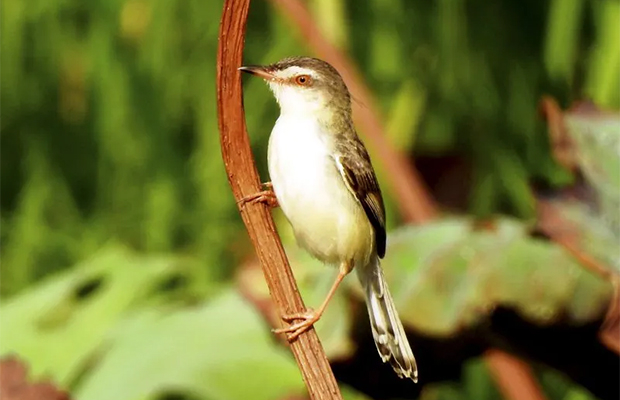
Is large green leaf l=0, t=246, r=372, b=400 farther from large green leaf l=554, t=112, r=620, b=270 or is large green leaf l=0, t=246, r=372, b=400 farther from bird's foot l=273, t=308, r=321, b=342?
bird's foot l=273, t=308, r=321, b=342

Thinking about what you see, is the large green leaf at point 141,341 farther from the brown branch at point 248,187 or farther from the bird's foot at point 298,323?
the brown branch at point 248,187

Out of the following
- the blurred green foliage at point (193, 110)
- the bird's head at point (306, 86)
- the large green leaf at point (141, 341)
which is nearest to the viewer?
the bird's head at point (306, 86)

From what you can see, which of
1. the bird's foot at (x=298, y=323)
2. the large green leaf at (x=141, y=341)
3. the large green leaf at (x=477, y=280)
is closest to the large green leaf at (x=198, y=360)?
the large green leaf at (x=141, y=341)

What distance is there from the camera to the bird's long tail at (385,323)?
1481 mm

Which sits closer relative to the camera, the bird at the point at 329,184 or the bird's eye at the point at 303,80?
the bird at the point at 329,184

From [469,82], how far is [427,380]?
1286 millimetres

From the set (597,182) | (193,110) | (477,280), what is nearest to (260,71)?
(477,280)

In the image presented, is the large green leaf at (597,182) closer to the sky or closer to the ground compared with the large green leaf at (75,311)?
closer to the sky

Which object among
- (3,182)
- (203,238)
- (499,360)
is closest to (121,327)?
(203,238)

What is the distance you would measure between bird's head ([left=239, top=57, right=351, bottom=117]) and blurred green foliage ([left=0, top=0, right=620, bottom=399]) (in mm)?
1227

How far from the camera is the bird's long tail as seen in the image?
1481 mm

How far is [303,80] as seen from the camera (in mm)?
1636

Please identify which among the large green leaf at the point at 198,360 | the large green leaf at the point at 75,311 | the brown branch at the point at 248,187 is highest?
the brown branch at the point at 248,187

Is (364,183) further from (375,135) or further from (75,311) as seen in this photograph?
(75,311)
